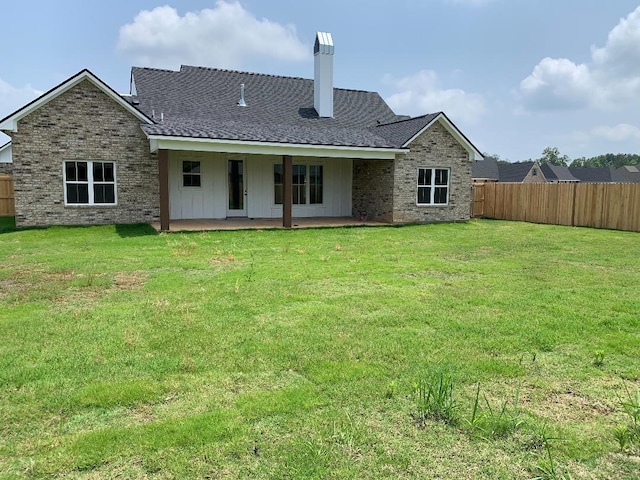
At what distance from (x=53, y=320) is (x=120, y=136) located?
37.2 feet

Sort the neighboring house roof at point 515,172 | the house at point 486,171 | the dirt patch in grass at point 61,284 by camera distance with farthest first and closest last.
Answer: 1. the house at point 486,171
2. the neighboring house roof at point 515,172
3. the dirt patch in grass at point 61,284

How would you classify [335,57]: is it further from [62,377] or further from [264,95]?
[62,377]

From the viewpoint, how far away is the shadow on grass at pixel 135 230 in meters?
13.5

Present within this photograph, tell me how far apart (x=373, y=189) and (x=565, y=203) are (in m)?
7.99

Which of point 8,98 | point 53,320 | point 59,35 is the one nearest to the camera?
point 53,320

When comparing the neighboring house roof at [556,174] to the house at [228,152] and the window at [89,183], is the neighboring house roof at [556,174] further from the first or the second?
the window at [89,183]

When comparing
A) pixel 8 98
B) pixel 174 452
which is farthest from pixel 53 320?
pixel 8 98

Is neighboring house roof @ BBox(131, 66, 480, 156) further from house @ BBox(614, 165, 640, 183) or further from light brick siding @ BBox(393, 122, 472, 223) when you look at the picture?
house @ BBox(614, 165, 640, 183)

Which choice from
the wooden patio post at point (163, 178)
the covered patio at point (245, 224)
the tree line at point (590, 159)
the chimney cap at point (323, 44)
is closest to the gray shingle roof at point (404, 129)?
the covered patio at point (245, 224)

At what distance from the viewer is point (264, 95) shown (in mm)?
A: 20344

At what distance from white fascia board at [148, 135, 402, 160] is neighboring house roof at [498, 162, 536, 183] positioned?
3826 cm

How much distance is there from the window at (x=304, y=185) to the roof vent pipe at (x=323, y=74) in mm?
2616

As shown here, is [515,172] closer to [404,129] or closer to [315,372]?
[404,129]

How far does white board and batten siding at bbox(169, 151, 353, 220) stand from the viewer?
17.4 metres
